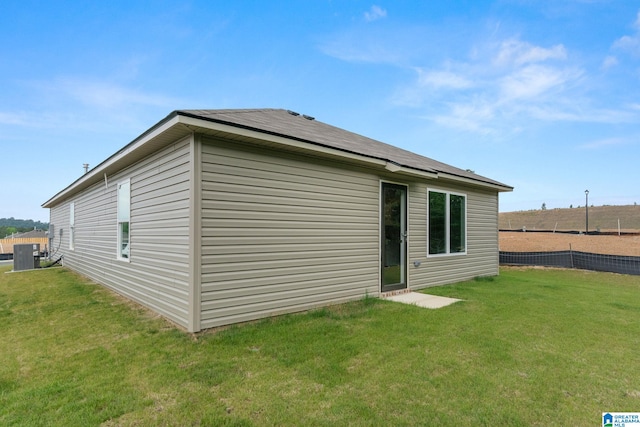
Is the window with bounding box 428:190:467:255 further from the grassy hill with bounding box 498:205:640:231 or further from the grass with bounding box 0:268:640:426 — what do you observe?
the grassy hill with bounding box 498:205:640:231

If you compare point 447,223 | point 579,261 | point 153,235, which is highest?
point 447,223

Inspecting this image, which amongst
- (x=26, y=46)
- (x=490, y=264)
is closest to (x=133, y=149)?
(x=26, y=46)

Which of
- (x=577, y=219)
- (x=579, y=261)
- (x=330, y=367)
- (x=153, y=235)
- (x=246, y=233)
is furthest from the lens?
(x=577, y=219)

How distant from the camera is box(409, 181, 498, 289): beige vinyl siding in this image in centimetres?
669

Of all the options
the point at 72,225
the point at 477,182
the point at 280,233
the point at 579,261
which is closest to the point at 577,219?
the point at 579,261

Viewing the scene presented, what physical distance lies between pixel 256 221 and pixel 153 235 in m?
1.73

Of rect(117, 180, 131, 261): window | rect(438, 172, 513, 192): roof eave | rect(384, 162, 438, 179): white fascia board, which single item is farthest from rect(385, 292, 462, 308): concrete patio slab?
rect(117, 180, 131, 261): window

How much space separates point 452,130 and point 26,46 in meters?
14.0

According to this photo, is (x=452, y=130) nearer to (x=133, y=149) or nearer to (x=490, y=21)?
(x=490, y=21)

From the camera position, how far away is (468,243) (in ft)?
26.4

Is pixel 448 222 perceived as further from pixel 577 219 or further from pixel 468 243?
pixel 577 219

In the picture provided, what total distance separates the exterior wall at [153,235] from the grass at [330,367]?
44 cm

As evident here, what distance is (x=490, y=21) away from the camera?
28.0 feet

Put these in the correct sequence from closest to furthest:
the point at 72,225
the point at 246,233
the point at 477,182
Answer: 1. the point at 246,233
2. the point at 477,182
3. the point at 72,225
